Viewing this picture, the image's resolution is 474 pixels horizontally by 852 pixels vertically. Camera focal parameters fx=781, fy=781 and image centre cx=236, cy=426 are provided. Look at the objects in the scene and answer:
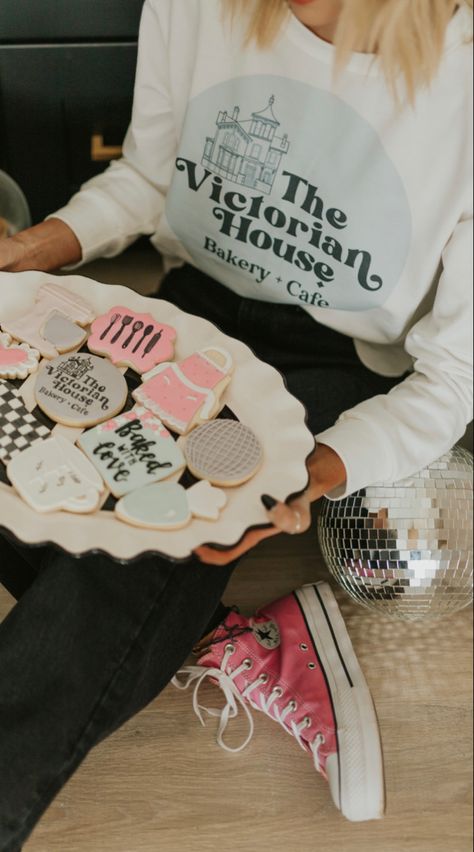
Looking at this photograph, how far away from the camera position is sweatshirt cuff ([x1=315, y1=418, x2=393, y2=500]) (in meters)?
0.82

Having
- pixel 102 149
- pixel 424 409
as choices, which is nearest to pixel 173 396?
pixel 424 409

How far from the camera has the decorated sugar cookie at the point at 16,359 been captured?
2.68 feet

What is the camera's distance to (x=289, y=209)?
92 centimetres

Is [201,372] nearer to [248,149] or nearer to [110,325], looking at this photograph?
[110,325]

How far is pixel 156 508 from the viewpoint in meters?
0.70

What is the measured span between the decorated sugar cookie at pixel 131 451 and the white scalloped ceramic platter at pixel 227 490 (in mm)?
31

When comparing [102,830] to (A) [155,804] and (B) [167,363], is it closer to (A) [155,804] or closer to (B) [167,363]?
(A) [155,804]

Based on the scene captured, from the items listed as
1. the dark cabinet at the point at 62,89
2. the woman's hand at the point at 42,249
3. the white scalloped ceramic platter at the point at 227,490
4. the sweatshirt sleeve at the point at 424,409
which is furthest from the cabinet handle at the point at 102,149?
the sweatshirt sleeve at the point at 424,409

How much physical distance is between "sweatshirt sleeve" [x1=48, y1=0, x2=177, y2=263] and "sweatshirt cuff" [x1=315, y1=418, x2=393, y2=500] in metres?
0.44

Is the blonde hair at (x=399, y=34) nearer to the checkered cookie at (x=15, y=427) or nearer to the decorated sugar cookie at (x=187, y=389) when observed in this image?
the decorated sugar cookie at (x=187, y=389)

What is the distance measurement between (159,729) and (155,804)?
0.09 m

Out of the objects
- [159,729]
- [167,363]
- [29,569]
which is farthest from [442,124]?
[159,729]

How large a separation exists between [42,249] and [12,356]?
23 cm

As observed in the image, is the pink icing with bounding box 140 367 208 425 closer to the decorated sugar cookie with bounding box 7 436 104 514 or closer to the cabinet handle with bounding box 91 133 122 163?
the decorated sugar cookie with bounding box 7 436 104 514
